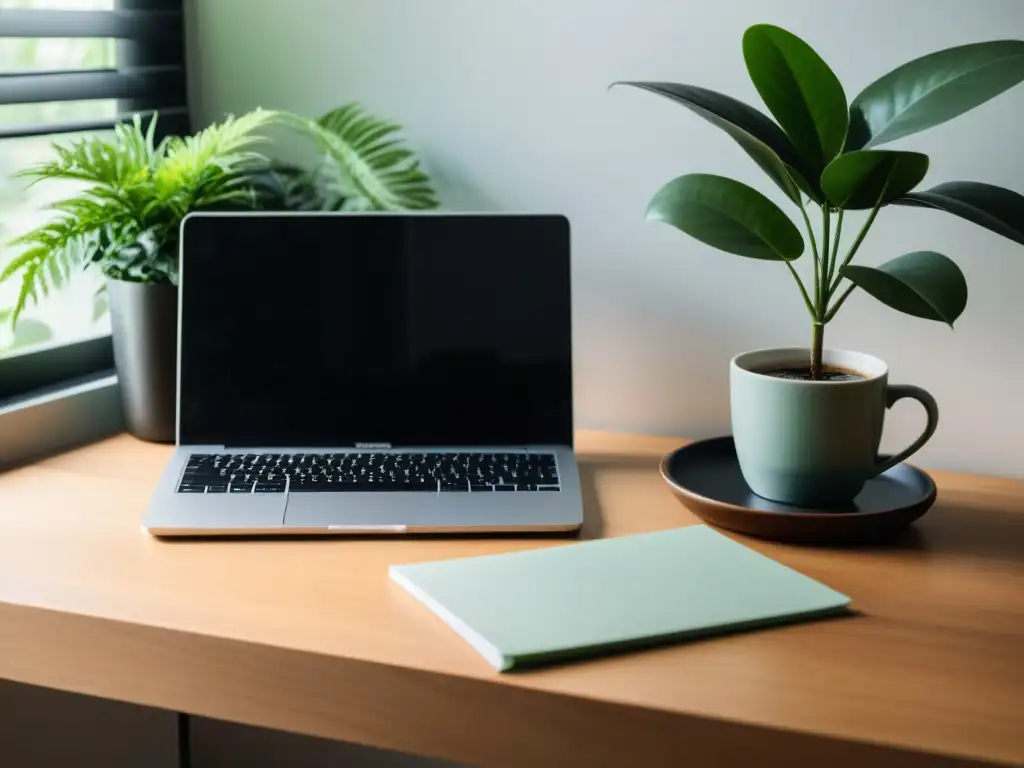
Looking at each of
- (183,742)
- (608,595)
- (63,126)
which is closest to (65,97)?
(63,126)

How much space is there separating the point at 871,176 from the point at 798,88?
4.3 inches

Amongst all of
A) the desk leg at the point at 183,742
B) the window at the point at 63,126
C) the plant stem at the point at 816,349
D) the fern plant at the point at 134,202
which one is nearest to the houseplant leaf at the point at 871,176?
the plant stem at the point at 816,349

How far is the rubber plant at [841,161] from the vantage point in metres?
0.96

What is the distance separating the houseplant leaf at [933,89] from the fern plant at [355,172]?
53cm

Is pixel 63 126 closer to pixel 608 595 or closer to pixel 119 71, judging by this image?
pixel 119 71

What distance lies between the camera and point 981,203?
0.98 metres

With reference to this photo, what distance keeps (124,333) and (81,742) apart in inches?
17.7

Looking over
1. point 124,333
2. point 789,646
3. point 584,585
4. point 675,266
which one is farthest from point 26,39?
point 789,646

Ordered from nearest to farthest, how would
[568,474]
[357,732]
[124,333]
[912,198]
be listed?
1. [357,732]
2. [912,198]
3. [568,474]
4. [124,333]

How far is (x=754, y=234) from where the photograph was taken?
41.3 inches

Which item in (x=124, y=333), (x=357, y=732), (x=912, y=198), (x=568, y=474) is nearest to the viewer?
(x=357, y=732)

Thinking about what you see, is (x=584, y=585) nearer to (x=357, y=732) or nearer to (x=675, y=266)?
(x=357, y=732)

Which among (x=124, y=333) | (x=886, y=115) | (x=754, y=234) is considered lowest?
(x=124, y=333)

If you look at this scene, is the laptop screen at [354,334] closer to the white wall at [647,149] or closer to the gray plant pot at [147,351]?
the gray plant pot at [147,351]
